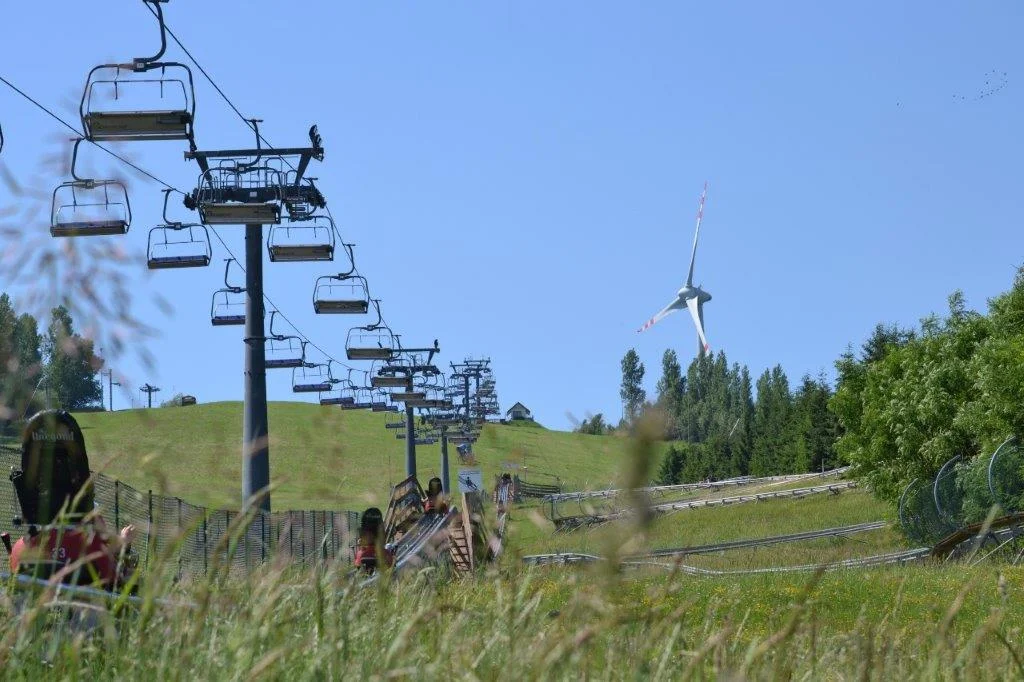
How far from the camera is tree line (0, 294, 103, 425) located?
410 cm

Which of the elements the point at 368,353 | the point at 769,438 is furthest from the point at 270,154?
the point at 769,438

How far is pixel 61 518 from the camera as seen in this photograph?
13.5 feet

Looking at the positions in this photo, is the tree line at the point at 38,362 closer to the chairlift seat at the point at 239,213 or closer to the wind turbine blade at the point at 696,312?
the chairlift seat at the point at 239,213

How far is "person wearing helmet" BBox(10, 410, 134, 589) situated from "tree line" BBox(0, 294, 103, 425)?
0.10 m

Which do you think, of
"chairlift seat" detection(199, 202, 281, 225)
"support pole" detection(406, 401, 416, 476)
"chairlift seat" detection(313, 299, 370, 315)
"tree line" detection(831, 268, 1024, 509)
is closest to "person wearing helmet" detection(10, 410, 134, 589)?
"chairlift seat" detection(199, 202, 281, 225)

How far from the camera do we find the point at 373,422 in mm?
166375

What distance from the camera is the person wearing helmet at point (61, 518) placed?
423cm

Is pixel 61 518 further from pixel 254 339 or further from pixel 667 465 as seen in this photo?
pixel 254 339

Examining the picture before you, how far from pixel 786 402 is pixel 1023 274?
72.9 m

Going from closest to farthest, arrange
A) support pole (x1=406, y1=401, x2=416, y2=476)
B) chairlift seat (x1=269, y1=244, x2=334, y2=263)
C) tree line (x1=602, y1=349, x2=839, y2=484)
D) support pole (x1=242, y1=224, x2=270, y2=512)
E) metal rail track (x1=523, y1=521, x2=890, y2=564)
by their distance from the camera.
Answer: metal rail track (x1=523, y1=521, x2=890, y2=564) < support pole (x1=242, y1=224, x2=270, y2=512) < chairlift seat (x1=269, y1=244, x2=334, y2=263) < support pole (x1=406, y1=401, x2=416, y2=476) < tree line (x1=602, y1=349, x2=839, y2=484)

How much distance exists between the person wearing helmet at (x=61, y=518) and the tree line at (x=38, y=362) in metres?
0.10

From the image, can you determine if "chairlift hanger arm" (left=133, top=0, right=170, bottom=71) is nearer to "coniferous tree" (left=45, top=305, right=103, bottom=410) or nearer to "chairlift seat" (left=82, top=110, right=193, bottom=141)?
"chairlift seat" (left=82, top=110, right=193, bottom=141)

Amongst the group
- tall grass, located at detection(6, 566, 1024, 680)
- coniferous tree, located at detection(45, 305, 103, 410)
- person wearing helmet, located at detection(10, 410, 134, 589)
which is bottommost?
tall grass, located at detection(6, 566, 1024, 680)

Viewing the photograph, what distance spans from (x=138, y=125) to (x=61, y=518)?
43.0 ft
